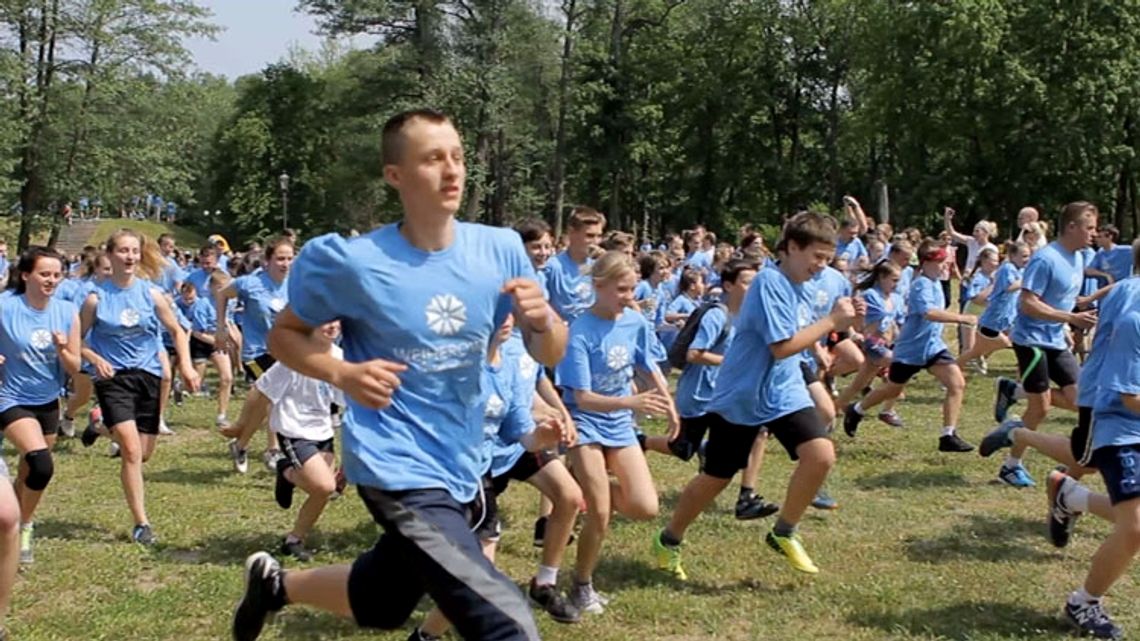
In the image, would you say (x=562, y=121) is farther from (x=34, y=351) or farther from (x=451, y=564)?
(x=451, y=564)

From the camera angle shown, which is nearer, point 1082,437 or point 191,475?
point 1082,437

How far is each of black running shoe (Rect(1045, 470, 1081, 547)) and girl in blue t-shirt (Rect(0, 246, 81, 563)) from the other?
18.4 feet

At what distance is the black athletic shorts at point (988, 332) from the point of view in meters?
11.4

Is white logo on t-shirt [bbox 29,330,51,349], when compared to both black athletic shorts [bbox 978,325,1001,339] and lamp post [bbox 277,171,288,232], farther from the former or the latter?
lamp post [bbox 277,171,288,232]

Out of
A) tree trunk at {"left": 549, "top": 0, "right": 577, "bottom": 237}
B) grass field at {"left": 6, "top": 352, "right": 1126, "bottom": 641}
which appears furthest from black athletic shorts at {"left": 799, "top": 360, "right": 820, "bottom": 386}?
tree trunk at {"left": 549, "top": 0, "right": 577, "bottom": 237}

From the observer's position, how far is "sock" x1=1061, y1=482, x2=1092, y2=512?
19.4ft

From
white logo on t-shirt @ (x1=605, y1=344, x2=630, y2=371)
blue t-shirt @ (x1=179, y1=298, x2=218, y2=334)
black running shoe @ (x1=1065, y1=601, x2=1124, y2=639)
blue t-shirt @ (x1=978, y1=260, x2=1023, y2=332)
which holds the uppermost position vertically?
blue t-shirt @ (x1=978, y1=260, x2=1023, y2=332)

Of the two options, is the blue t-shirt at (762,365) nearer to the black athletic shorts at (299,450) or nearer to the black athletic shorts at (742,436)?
the black athletic shorts at (742,436)

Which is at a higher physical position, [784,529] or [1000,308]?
[1000,308]

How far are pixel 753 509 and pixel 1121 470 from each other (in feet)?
8.07

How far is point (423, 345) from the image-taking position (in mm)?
3455

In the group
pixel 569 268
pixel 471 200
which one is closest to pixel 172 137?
pixel 471 200

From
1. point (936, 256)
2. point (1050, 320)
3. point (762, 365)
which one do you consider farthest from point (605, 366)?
point (936, 256)

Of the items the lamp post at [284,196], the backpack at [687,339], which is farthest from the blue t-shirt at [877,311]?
the lamp post at [284,196]
